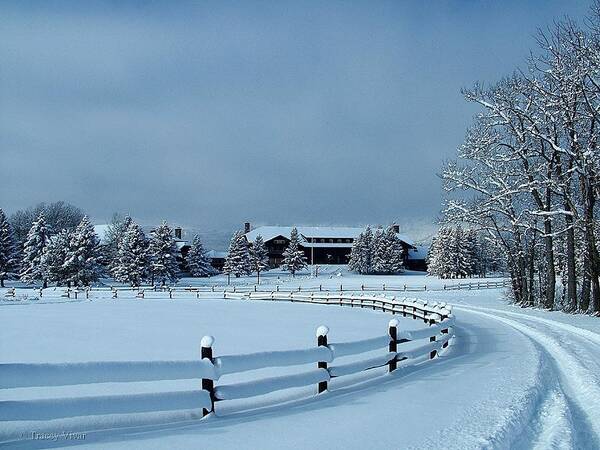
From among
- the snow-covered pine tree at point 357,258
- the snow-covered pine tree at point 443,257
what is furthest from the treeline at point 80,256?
the snow-covered pine tree at point 443,257

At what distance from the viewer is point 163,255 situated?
8125 cm

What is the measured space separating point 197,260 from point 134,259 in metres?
23.2

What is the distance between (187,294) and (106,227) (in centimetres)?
6859

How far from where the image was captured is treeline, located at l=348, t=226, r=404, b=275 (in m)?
112

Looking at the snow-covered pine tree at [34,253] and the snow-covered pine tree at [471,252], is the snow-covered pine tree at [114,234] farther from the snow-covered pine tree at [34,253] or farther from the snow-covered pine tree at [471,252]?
the snow-covered pine tree at [471,252]

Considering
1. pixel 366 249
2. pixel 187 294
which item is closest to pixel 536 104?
pixel 187 294

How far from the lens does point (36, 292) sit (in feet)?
188

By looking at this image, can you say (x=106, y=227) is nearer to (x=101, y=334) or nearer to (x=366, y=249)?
(x=366, y=249)

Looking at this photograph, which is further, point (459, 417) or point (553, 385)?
point (553, 385)

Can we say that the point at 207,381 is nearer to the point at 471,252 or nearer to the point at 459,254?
the point at 459,254

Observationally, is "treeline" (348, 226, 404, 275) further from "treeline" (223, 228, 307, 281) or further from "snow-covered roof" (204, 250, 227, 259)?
"snow-covered roof" (204, 250, 227, 259)

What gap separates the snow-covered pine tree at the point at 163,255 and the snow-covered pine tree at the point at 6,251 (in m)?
18.9

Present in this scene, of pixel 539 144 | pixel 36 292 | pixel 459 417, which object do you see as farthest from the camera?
pixel 36 292

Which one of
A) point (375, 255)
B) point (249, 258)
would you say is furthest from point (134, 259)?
point (375, 255)
